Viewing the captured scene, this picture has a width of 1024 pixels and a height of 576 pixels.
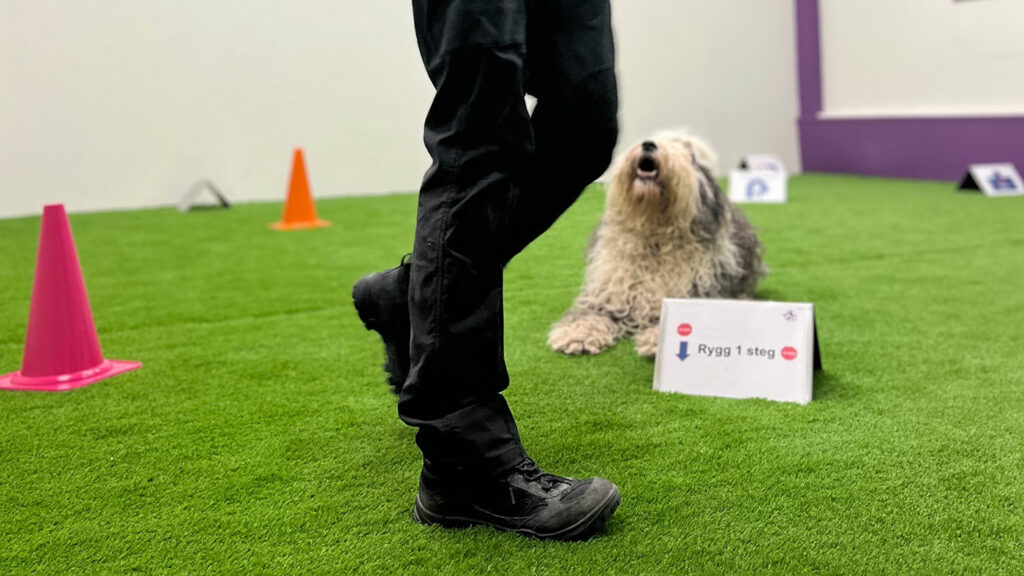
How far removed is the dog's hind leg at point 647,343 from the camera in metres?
2.41

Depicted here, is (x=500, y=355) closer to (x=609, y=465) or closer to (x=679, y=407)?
(x=609, y=465)

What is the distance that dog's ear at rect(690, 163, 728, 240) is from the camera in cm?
265

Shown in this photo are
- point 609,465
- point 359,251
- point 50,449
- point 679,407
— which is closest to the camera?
point 609,465

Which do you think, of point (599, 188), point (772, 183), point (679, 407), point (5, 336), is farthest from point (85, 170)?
point (679, 407)

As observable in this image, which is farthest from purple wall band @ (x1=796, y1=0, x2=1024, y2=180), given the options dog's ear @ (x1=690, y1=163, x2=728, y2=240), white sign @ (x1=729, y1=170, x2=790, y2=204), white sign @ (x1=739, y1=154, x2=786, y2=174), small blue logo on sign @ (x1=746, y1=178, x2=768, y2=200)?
dog's ear @ (x1=690, y1=163, x2=728, y2=240)

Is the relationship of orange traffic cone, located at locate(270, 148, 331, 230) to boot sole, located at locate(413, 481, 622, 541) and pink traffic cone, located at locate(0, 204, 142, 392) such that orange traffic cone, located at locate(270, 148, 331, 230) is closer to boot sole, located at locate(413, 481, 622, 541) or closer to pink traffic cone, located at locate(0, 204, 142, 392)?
pink traffic cone, located at locate(0, 204, 142, 392)

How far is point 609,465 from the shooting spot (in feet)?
5.39

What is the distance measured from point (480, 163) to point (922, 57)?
24.7 feet

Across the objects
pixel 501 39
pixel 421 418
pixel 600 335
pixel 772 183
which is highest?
pixel 501 39

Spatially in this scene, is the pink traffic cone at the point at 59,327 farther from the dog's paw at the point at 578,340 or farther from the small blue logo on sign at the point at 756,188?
the small blue logo on sign at the point at 756,188

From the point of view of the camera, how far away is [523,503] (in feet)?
4.54

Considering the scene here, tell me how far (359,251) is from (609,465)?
3.17m

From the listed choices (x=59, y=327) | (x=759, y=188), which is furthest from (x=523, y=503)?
(x=759, y=188)

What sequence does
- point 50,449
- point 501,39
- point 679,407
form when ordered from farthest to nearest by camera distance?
point 679,407
point 50,449
point 501,39
